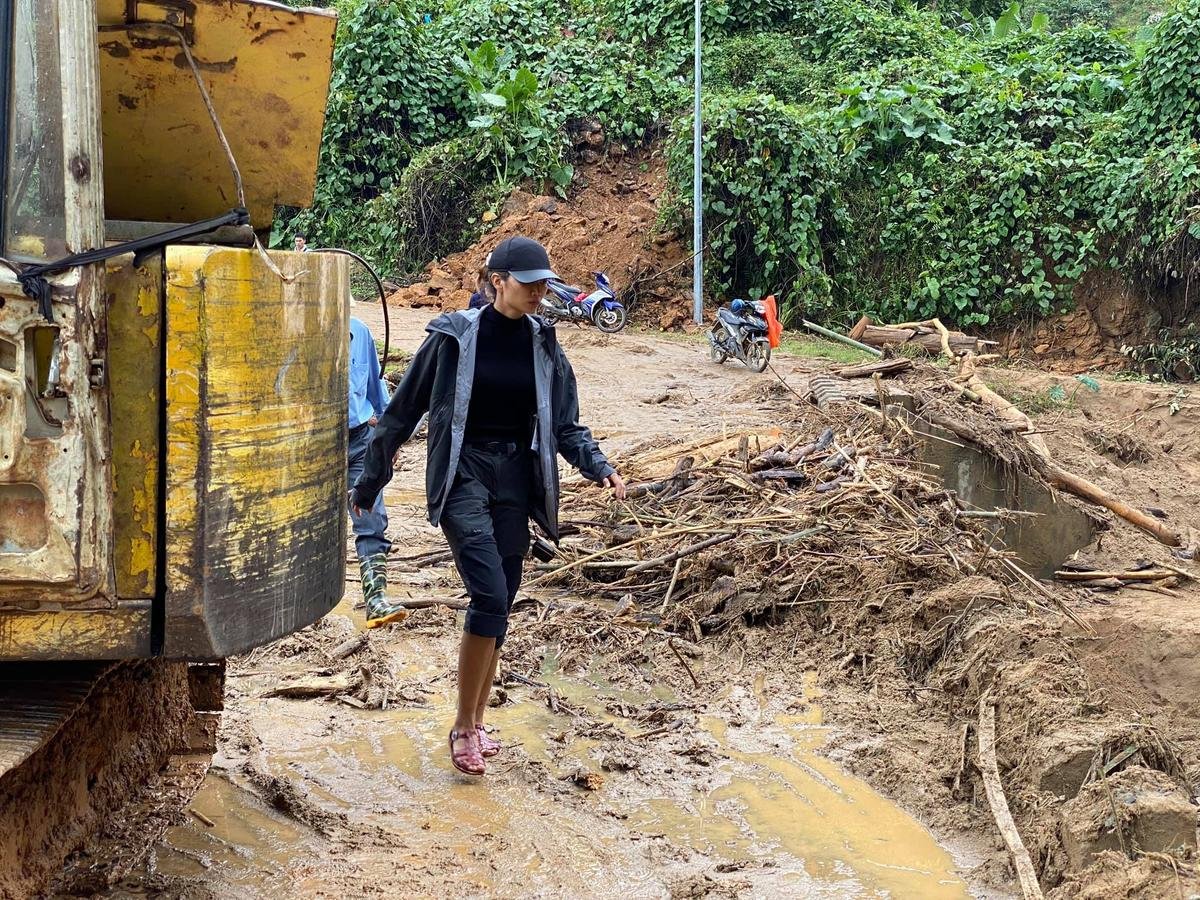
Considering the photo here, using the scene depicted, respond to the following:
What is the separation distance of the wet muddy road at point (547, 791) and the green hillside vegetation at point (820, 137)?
12551 millimetres

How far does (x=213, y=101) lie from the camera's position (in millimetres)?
4086

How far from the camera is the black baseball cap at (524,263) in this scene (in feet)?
15.0

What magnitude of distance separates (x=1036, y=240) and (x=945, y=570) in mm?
12786

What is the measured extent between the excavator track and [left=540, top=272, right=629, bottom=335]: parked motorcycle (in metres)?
12.2

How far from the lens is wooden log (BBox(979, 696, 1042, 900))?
3965mm

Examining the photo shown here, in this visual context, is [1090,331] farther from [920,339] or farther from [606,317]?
[606,317]

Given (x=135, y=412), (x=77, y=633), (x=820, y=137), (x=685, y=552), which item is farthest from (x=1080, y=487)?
(x=820, y=137)

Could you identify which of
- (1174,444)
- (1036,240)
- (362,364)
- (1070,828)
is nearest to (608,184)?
(1036,240)

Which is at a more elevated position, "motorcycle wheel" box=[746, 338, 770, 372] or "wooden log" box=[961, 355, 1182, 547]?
"motorcycle wheel" box=[746, 338, 770, 372]

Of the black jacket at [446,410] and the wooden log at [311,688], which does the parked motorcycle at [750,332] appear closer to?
the wooden log at [311,688]

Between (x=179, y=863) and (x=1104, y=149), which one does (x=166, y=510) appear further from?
(x=1104, y=149)

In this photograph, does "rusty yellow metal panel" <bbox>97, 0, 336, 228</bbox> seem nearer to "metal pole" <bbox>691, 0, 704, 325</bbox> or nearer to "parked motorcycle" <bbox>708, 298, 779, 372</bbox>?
"parked motorcycle" <bbox>708, 298, 779, 372</bbox>

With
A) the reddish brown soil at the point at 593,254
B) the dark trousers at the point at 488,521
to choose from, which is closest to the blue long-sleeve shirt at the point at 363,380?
the dark trousers at the point at 488,521

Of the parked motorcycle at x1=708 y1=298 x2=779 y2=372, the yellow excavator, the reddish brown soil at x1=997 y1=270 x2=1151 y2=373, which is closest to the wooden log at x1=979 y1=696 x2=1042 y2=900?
the yellow excavator
